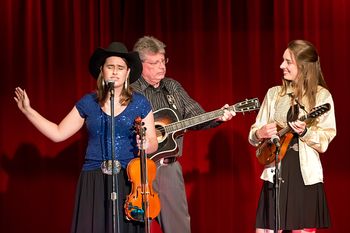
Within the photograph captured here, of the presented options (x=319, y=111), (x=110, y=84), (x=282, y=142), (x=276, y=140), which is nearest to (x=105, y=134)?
(x=110, y=84)

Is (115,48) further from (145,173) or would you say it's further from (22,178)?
(22,178)

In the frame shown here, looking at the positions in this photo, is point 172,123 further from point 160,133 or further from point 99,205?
point 99,205

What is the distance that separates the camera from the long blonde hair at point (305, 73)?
468cm

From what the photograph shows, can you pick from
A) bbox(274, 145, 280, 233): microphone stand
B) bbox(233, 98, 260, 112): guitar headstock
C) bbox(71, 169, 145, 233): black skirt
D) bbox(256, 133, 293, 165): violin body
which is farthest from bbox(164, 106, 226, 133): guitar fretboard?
bbox(71, 169, 145, 233): black skirt

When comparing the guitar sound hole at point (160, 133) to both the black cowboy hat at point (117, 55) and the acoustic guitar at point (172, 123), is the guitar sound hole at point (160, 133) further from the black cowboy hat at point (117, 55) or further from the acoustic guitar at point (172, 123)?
the black cowboy hat at point (117, 55)

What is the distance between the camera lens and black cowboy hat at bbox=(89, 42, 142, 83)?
14.3 feet

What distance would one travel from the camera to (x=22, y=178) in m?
6.58

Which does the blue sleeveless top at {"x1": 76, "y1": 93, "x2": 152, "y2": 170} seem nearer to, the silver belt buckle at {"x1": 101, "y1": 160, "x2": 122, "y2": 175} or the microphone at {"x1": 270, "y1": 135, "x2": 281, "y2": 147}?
the silver belt buckle at {"x1": 101, "y1": 160, "x2": 122, "y2": 175}

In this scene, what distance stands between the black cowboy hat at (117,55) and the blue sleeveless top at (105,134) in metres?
0.30

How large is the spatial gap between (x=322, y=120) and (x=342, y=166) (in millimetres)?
2125

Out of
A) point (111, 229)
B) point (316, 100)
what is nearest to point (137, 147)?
point (111, 229)

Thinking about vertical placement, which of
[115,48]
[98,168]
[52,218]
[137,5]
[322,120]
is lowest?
[52,218]

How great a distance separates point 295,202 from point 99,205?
1438 millimetres

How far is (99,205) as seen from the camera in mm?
4199
